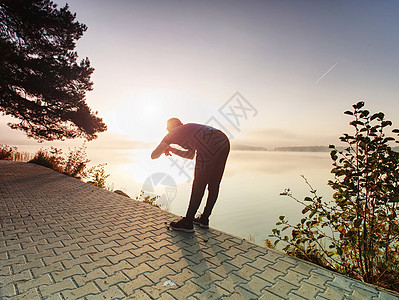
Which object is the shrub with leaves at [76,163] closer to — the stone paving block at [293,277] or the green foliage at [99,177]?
the green foliage at [99,177]

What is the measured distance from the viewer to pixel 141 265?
8.68ft

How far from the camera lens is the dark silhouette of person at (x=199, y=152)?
3.63 m

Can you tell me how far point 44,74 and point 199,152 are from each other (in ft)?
31.4

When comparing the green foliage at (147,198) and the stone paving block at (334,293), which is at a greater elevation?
the stone paving block at (334,293)

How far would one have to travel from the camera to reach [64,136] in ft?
36.8

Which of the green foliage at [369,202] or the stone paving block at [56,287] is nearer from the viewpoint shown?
the stone paving block at [56,287]

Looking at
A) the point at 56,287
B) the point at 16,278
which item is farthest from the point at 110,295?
the point at 16,278

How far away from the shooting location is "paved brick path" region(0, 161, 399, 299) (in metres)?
2.18

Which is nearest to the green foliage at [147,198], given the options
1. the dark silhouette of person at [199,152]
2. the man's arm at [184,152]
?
the dark silhouette of person at [199,152]

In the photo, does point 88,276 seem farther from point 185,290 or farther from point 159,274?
point 185,290

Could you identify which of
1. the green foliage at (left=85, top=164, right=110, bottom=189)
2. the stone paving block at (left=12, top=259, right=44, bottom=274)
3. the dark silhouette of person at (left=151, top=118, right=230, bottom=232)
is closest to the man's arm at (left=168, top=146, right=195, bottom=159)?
the dark silhouette of person at (left=151, top=118, right=230, bottom=232)

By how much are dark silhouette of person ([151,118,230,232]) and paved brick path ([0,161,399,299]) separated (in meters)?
0.61

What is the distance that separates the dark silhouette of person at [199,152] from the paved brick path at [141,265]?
611mm

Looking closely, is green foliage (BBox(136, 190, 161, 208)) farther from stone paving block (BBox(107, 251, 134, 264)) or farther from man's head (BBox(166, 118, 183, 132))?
stone paving block (BBox(107, 251, 134, 264))
